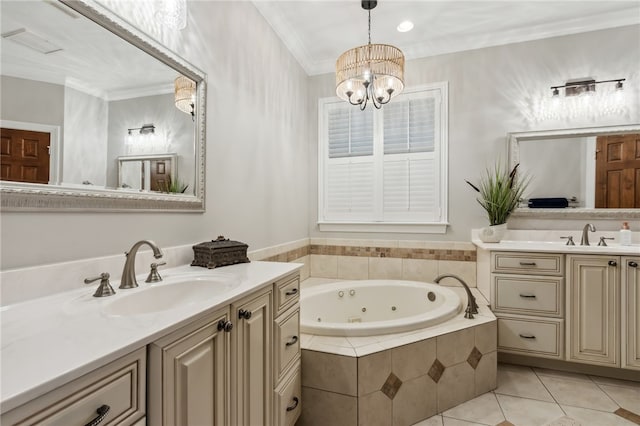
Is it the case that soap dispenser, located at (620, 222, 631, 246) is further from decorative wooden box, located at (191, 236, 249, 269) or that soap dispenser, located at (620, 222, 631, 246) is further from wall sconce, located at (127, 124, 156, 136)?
wall sconce, located at (127, 124, 156, 136)

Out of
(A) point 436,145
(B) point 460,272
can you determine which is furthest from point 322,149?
(B) point 460,272

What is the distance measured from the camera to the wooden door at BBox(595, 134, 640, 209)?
2.51 meters

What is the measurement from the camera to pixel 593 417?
1846 mm

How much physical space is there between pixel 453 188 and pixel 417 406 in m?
A: 1.92

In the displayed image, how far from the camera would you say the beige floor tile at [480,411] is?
72.2 inches

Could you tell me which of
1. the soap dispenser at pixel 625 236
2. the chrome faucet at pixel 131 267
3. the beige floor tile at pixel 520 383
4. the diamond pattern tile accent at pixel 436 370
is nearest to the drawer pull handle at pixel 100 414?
the chrome faucet at pixel 131 267

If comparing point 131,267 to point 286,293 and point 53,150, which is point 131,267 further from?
point 286,293

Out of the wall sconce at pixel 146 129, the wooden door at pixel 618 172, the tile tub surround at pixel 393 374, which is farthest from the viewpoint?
the wooden door at pixel 618 172

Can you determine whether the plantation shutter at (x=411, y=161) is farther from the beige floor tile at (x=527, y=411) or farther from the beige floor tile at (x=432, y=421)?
the beige floor tile at (x=432, y=421)

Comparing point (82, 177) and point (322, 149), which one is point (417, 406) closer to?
point (82, 177)

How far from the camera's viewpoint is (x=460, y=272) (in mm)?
2939

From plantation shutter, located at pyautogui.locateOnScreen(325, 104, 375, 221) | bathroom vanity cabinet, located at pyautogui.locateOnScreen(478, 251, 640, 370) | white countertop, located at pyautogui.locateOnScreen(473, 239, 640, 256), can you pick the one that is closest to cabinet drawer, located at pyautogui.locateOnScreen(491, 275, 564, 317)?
bathroom vanity cabinet, located at pyautogui.locateOnScreen(478, 251, 640, 370)

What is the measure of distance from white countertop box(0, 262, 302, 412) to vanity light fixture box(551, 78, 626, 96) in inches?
122

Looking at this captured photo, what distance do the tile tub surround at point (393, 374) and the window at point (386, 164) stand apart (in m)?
1.25
